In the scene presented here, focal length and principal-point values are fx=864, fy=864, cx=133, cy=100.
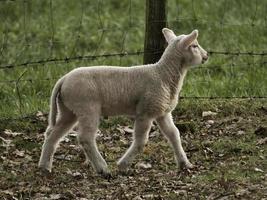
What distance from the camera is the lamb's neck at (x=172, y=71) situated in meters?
7.62

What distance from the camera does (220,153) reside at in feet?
26.1

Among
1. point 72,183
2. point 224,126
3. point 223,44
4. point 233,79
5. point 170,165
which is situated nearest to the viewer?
point 72,183

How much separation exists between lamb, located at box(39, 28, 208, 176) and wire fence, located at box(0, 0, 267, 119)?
1.50m

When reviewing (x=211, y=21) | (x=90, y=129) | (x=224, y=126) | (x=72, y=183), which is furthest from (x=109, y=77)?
(x=211, y=21)

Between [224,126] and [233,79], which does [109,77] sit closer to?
[224,126]

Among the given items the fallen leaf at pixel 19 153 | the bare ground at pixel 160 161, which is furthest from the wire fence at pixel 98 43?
the fallen leaf at pixel 19 153

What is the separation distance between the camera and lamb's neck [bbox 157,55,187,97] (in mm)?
7617

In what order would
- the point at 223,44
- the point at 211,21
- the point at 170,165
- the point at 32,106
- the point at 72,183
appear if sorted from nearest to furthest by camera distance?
the point at 72,183, the point at 170,165, the point at 32,106, the point at 223,44, the point at 211,21

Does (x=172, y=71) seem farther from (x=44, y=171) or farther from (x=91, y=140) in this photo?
(x=44, y=171)

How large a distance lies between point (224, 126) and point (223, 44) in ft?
13.6

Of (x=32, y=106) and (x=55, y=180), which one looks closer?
(x=55, y=180)

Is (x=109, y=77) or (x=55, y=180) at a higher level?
(x=109, y=77)

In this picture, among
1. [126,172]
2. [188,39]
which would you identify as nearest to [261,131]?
[188,39]

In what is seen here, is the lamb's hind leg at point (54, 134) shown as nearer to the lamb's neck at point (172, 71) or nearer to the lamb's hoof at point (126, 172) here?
the lamb's hoof at point (126, 172)
